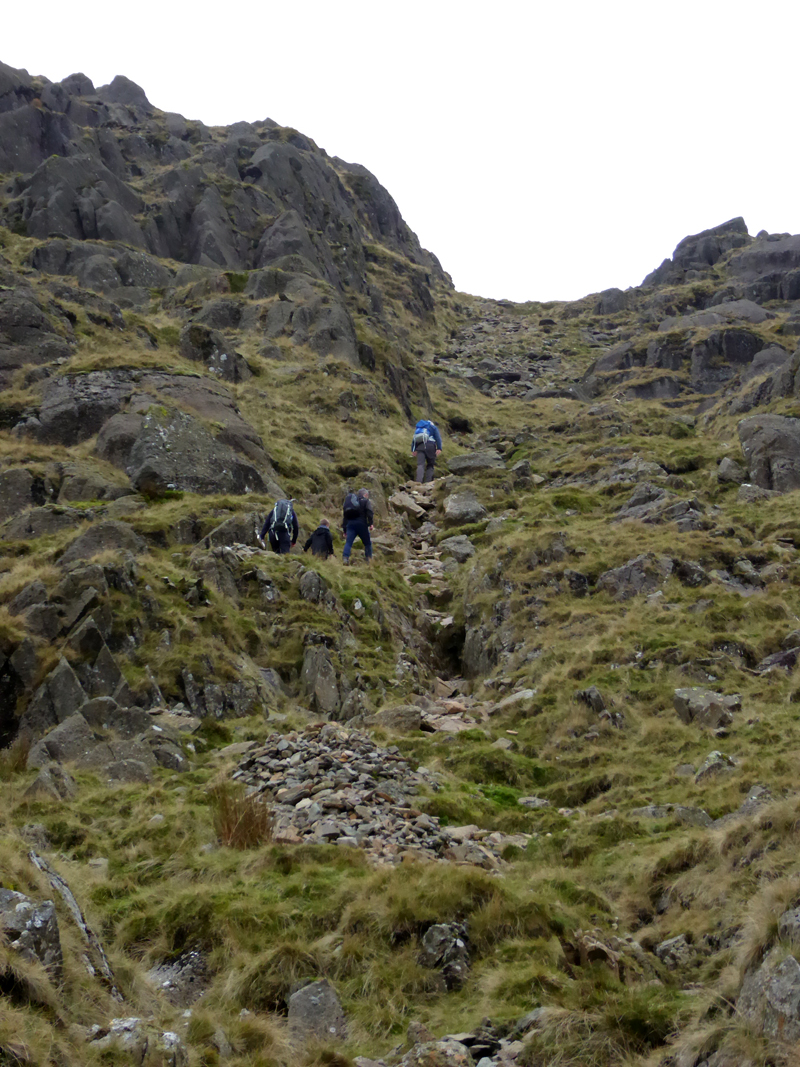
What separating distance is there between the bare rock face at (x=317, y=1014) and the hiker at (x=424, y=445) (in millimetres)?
26734

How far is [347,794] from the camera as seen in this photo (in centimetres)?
1100

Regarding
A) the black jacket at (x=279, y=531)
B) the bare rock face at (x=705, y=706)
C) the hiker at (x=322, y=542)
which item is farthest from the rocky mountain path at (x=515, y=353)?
the bare rock face at (x=705, y=706)

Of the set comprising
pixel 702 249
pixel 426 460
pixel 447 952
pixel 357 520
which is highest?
pixel 702 249

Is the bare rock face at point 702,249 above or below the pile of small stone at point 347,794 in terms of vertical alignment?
above

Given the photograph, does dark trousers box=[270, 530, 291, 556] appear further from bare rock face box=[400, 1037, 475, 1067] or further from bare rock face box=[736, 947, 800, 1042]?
bare rock face box=[736, 947, 800, 1042]

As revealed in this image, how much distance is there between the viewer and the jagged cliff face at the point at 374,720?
6.56 metres

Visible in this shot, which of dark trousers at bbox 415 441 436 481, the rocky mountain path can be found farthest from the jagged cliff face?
the rocky mountain path

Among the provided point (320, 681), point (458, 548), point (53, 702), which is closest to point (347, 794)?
point (53, 702)

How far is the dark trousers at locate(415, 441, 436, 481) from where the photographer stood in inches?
1308

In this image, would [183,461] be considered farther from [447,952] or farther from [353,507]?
[447,952]

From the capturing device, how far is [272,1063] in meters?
6.20

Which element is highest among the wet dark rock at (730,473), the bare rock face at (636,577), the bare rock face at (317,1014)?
the wet dark rock at (730,473)

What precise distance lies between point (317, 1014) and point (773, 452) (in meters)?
25.5

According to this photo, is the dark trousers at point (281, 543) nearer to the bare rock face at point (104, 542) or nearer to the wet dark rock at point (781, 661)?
the bare rock face at point (104, 542)
